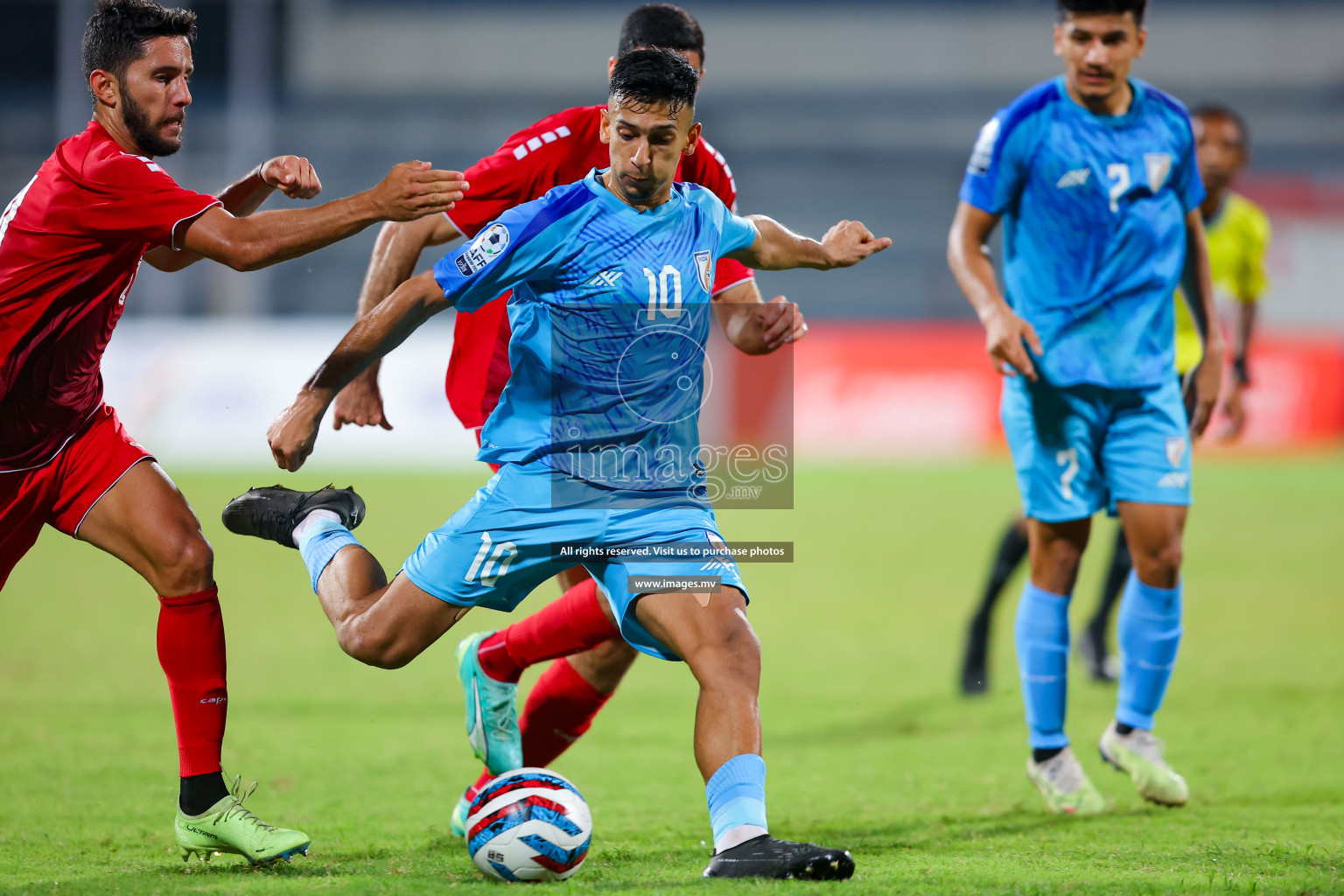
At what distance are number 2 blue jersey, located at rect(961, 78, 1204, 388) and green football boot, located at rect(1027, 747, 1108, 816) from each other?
122cm

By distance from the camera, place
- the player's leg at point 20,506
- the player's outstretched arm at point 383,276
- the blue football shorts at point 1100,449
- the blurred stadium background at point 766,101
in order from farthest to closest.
Answer: the blurred stadium background at point 766,101 → the blue football shorts at point 1100,449 → the player's outstretched arm at point 383,276 → the player's leg at point 20,506

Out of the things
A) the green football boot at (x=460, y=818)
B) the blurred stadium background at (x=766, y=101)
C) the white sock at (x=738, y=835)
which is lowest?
the green football boot at (x=460, y=818)

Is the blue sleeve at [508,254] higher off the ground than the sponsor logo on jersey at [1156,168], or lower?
lower

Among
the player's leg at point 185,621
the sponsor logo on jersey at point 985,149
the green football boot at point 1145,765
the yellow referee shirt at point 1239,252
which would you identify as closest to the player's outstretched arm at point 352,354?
the player's leg at point 185,621

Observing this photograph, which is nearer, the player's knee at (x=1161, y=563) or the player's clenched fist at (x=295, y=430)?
the player's clenched fist at (x=295, y=430)

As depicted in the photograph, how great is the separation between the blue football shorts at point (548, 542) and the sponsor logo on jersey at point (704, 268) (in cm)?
55

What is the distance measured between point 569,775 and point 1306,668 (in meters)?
3.81

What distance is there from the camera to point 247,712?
5656 mm

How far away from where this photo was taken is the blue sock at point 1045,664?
14.2 ft

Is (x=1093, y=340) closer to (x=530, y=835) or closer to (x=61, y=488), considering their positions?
(x=530, y=835)

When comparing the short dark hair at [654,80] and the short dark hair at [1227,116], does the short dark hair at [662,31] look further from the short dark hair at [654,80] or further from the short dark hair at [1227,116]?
the short dark hair at [1227,116]

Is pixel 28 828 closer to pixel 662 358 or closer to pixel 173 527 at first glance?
pixel 173 527

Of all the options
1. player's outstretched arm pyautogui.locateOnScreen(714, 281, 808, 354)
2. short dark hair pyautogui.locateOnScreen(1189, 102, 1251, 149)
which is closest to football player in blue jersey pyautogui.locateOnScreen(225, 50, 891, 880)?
player's outstretched arm pyautogui.locateOnScreen(714, 281, 808, 354)

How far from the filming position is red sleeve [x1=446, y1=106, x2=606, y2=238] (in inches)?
156
